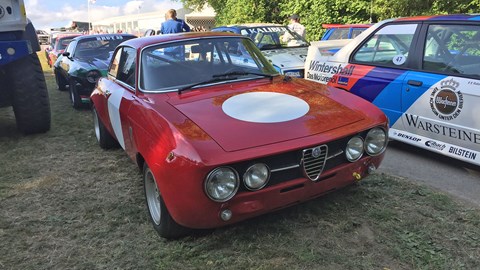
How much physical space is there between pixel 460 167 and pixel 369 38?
182 cm

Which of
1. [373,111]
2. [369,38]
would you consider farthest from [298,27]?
[373,111]

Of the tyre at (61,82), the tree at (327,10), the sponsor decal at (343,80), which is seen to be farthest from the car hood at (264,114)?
the tyre at (61,82)

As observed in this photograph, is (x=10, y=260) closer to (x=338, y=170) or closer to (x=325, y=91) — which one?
(x=338, y=170)

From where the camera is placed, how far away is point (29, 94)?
5.52 meters

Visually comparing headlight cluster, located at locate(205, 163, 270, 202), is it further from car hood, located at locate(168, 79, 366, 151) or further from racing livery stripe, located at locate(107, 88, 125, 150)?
racing livery stripe, located at locate(107, 88, 125, 150)

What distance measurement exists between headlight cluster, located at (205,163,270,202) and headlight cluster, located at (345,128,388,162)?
728 mm

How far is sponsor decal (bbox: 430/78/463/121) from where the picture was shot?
3865 millimetres

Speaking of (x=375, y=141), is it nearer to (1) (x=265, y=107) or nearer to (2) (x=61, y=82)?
(1) (x=265, y=107)

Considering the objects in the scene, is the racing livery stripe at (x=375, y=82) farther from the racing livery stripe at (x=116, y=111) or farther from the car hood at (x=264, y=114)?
the racing livery stripe at (x=116, y=111)

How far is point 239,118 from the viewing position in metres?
2.86

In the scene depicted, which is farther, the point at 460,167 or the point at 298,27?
the point at 298,27

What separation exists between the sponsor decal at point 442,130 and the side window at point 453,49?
1.74 feet

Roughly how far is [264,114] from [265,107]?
133 mm

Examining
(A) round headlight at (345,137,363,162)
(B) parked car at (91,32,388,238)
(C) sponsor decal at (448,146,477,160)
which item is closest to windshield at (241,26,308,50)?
(B) parked car at (91,32,388,238)
